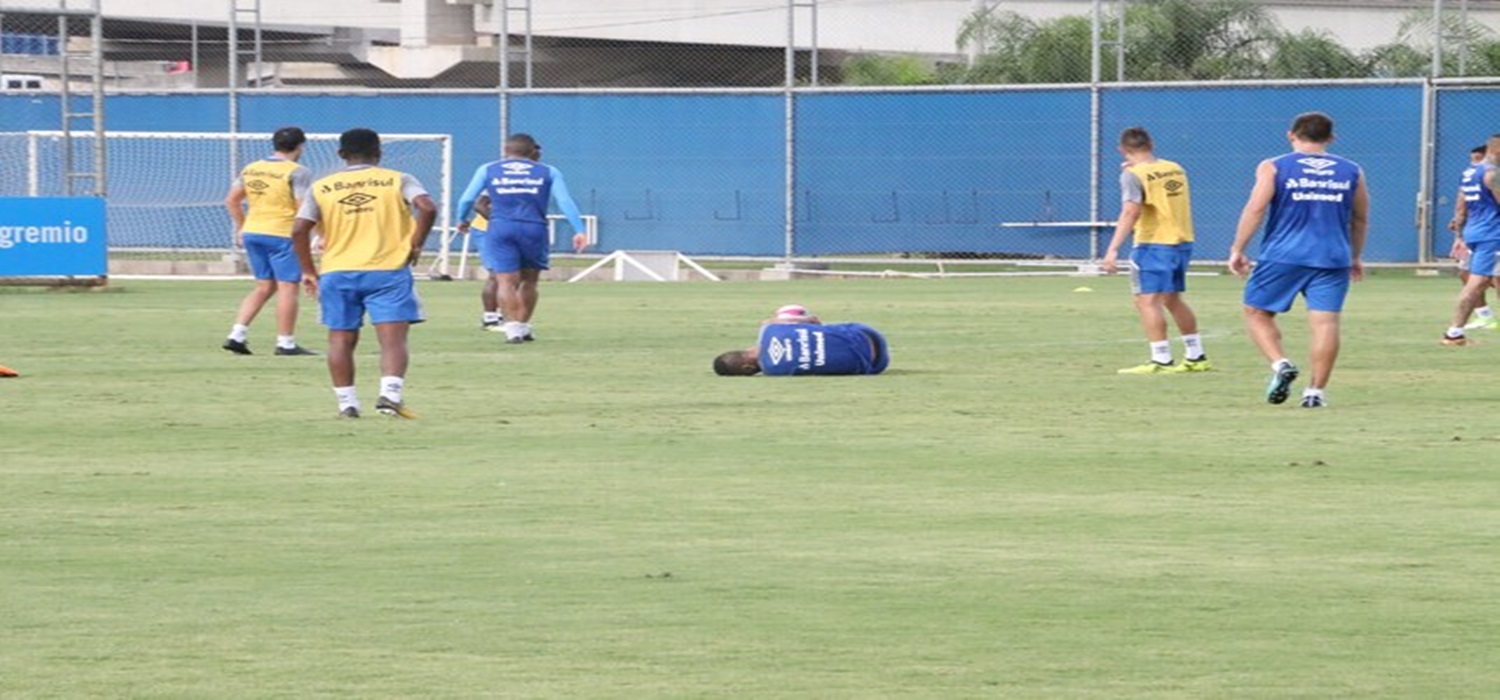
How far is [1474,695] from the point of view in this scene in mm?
6977

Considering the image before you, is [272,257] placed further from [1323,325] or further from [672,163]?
[672,163]

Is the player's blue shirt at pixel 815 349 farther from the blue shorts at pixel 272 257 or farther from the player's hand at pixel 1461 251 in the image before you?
the player's hand at pixel 1461 251

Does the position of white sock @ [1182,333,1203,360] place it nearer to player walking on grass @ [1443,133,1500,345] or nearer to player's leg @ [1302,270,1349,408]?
player's leg @ [1302,270,1349,408]

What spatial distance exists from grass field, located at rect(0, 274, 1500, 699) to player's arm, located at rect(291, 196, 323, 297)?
789 millimetres

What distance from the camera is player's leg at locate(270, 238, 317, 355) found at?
2131cm

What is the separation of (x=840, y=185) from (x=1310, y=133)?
23762 millimetres

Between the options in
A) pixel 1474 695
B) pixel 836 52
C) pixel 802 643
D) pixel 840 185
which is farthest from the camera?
pixel 836 52

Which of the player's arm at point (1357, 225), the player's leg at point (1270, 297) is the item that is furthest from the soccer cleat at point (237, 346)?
the player's arm at point (1357, 225)

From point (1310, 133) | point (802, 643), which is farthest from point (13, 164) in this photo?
point (802, 643)

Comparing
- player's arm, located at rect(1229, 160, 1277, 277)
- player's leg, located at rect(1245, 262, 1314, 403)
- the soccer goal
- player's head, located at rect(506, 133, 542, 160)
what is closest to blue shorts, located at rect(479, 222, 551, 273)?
player's head, located at rect(506, 133, 542, 160)

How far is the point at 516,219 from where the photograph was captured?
2350cm

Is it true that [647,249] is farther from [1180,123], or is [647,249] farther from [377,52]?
[377,52]

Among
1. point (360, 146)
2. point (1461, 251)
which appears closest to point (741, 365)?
point (360, 146)

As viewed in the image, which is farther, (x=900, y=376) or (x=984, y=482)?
(x=900, y=376)
